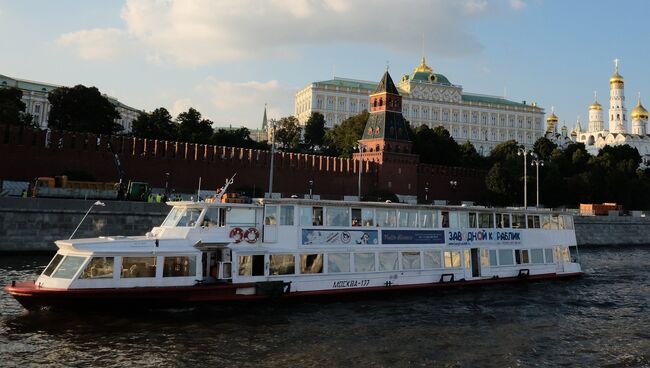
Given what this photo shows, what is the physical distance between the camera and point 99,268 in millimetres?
16000

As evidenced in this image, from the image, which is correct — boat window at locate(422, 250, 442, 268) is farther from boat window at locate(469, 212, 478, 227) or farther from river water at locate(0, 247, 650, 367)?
boat window at locate(469, 212, 478, 227)

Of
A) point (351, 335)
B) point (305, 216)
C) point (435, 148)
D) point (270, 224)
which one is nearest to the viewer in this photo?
point (351, 335)

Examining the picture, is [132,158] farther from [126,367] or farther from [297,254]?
[126,367]

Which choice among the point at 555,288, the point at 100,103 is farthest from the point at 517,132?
the point at 555,288

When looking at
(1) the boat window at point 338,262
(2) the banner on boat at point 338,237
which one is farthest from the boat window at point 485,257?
(1) the boat window at point 338,262

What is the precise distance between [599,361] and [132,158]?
41141 millimetres

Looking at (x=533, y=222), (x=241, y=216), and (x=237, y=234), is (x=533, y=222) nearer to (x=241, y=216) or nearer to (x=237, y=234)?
(x=241, y=216)

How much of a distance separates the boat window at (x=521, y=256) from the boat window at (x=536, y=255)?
365 mm

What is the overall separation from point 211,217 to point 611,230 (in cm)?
4906

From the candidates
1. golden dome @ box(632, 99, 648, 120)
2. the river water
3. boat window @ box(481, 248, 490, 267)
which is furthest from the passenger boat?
golden dome @ box(632, 99, 648, 120)

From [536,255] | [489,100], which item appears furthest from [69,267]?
[489,100]

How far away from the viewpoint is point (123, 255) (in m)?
16.2

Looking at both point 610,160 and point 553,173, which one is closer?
point 553,173

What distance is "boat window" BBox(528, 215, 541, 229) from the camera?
85.5 feet
